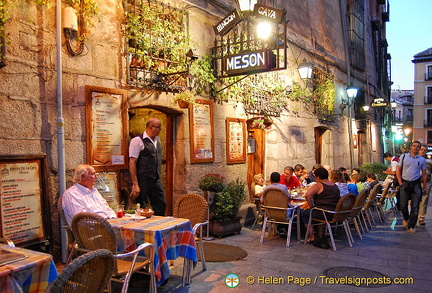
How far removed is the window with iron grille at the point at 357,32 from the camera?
16406mm

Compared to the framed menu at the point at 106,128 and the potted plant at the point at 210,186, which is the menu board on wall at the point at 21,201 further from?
the potted plant at the point at 210,186

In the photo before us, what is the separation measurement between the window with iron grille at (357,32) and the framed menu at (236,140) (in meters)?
9.99

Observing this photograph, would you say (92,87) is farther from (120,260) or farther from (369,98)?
(369,98)

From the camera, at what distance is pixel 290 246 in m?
6.11

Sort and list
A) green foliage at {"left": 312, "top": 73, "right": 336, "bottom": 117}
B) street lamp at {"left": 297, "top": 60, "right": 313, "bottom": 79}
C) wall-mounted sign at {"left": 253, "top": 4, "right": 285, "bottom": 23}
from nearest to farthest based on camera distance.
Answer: wall-mounted sign at {"left": 253, "top": 4, "right": 285, "bottom": 23} < street lamp at {"left": 297, "top": 60, "right": 313, "bottom": 79} < green foliage at {"left": 312, "top": 73, "right": 336, "bottom": 117}

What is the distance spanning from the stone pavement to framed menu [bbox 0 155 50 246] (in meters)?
1.44

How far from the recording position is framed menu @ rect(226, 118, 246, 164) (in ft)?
26.5

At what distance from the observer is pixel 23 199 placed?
178 inches

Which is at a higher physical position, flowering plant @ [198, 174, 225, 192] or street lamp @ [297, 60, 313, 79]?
street lamp @ [297, 60, 313, 79]

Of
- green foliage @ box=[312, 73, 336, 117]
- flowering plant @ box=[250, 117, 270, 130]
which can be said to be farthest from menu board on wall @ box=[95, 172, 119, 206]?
green foliage @ box=[312, 73, 336, 117]

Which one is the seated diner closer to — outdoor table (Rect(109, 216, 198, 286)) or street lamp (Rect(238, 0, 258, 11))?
outdoor table (Rect(109, 216, 198, 286))

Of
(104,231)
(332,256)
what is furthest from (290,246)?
(104,231)

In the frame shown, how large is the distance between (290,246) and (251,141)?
3714 millimetres

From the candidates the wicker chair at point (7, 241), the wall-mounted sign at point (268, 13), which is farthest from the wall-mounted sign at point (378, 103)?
the wicker chair at point (7, 241)
